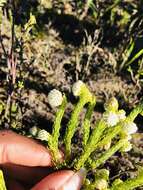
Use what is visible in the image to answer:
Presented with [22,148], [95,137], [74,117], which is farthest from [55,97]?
[22,148]

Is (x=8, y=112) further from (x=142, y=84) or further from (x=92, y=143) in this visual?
(x=92, y=143)

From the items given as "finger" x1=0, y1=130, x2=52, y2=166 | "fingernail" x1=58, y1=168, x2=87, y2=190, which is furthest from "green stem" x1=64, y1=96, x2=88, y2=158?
"finger" x1=0, y1=130, x2=52, y2=166

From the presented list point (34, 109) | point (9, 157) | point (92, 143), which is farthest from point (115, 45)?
point (92, 143)

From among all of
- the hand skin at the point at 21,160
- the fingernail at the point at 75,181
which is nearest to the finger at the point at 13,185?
the hand skin at the point at 21,160

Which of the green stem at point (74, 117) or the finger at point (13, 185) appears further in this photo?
the finger at point (13, 185)

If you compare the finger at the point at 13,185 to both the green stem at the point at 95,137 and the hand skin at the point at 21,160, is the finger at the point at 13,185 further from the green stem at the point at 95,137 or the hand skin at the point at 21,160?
the green stem at the point at 95,137
